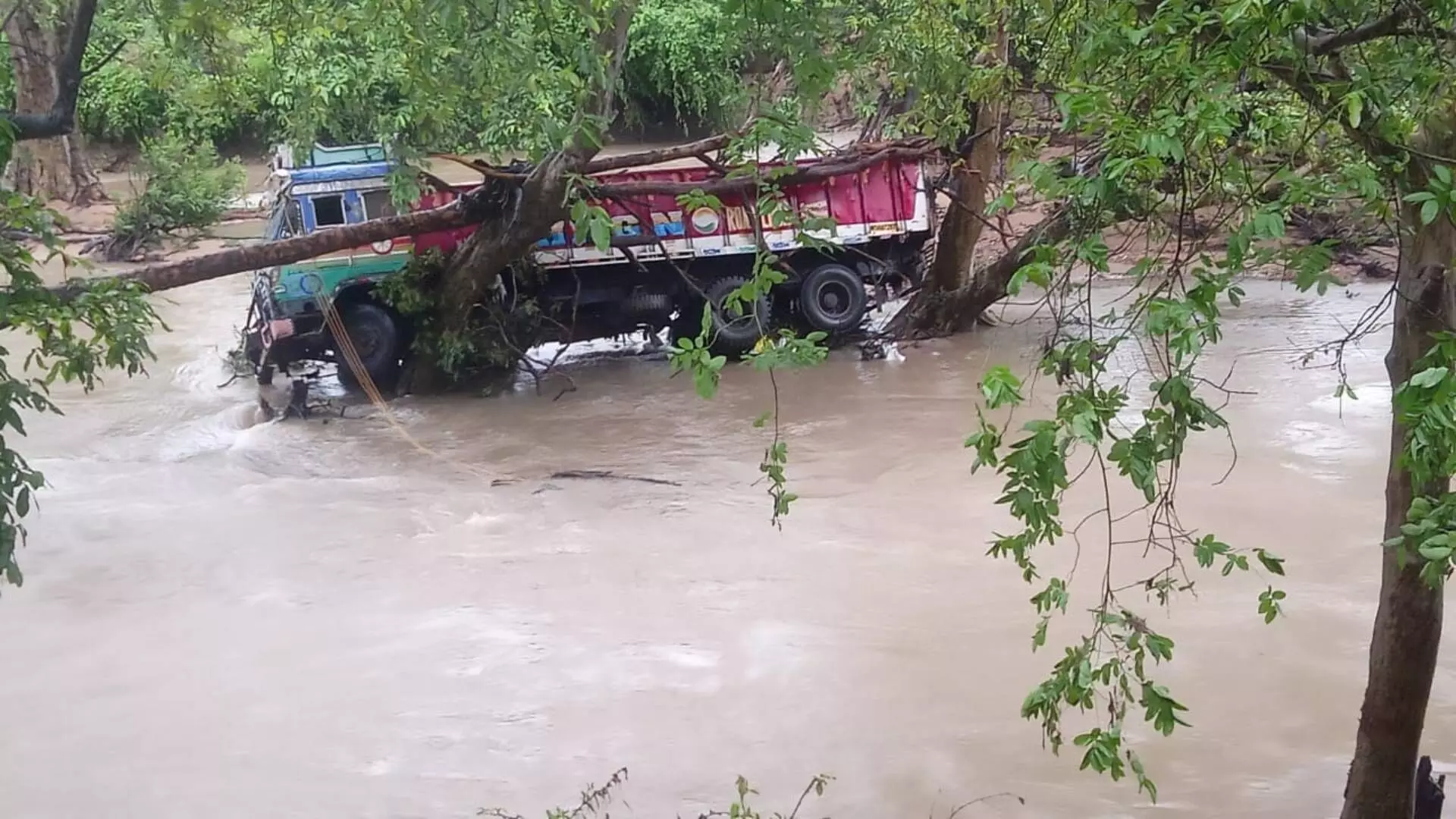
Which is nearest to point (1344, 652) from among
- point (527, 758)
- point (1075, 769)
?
point (1075, 769)

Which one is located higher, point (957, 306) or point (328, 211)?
point (328, 211)

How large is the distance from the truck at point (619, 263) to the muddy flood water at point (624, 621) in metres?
0.94

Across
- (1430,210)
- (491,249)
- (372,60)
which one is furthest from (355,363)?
(1430,210)

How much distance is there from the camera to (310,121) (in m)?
8.59

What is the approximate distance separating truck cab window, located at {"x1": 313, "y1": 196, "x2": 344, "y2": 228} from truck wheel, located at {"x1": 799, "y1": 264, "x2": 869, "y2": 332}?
4.47 metres

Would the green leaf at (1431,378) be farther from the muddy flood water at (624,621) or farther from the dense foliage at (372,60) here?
the muddy flood water at (624,621)

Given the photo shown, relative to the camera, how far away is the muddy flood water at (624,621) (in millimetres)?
5762

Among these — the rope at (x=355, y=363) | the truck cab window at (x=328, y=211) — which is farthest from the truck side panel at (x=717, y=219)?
the rope at (x=355, y=363)

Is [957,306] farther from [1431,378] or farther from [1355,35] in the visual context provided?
[1431,378]

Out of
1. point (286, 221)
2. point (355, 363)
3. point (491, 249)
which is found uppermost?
point (286, 221)

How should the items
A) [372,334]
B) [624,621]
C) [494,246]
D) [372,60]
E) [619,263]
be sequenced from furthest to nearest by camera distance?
A: [619,263] < [372,334] < [494,246] < [624,621] < [372,60]

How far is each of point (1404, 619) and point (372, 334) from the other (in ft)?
32.1

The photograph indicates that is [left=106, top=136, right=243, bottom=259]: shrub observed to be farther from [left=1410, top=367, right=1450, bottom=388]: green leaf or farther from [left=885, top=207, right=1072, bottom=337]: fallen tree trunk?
[left=1410, top=367, right=1450, bottom=388]: green leaf

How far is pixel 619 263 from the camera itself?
12.6 metres
